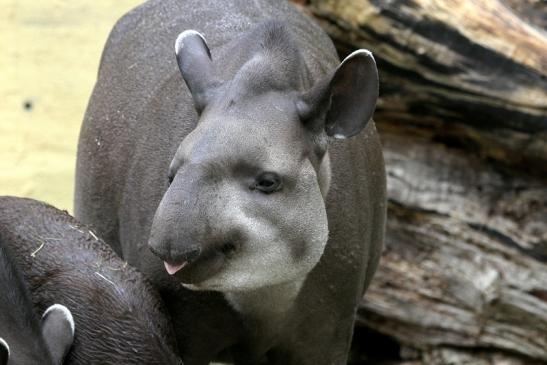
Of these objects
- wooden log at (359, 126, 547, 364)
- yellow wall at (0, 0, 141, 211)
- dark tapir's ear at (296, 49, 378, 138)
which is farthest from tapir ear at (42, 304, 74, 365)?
yellow wall at (0, 0, 141, 211)

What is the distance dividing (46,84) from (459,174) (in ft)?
14.6

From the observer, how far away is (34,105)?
1066 cm

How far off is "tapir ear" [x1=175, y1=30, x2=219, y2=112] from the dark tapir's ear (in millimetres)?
357

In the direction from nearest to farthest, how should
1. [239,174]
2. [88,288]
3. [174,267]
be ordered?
1. [174,267]
2. [239,174]
3. [88,288]

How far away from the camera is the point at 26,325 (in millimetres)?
4816

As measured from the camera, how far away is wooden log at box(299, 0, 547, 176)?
693cm

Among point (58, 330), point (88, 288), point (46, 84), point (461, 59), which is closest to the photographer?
point (58, 330)

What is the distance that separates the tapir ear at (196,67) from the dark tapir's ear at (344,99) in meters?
0.36

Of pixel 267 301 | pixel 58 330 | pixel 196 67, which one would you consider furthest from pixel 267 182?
pixel 58 330

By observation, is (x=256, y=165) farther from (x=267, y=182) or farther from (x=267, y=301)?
(x=267, y=301)

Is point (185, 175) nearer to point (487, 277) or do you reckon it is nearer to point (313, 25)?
point (313, 25)

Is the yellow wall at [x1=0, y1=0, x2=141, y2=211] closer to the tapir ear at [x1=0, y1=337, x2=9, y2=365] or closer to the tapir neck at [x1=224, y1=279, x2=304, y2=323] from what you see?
the tapir neck at [x1=224, y1=279, x2=304, y2=323]

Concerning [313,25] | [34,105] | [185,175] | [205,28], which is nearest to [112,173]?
[205,28]

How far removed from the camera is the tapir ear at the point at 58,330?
4.91 meters
